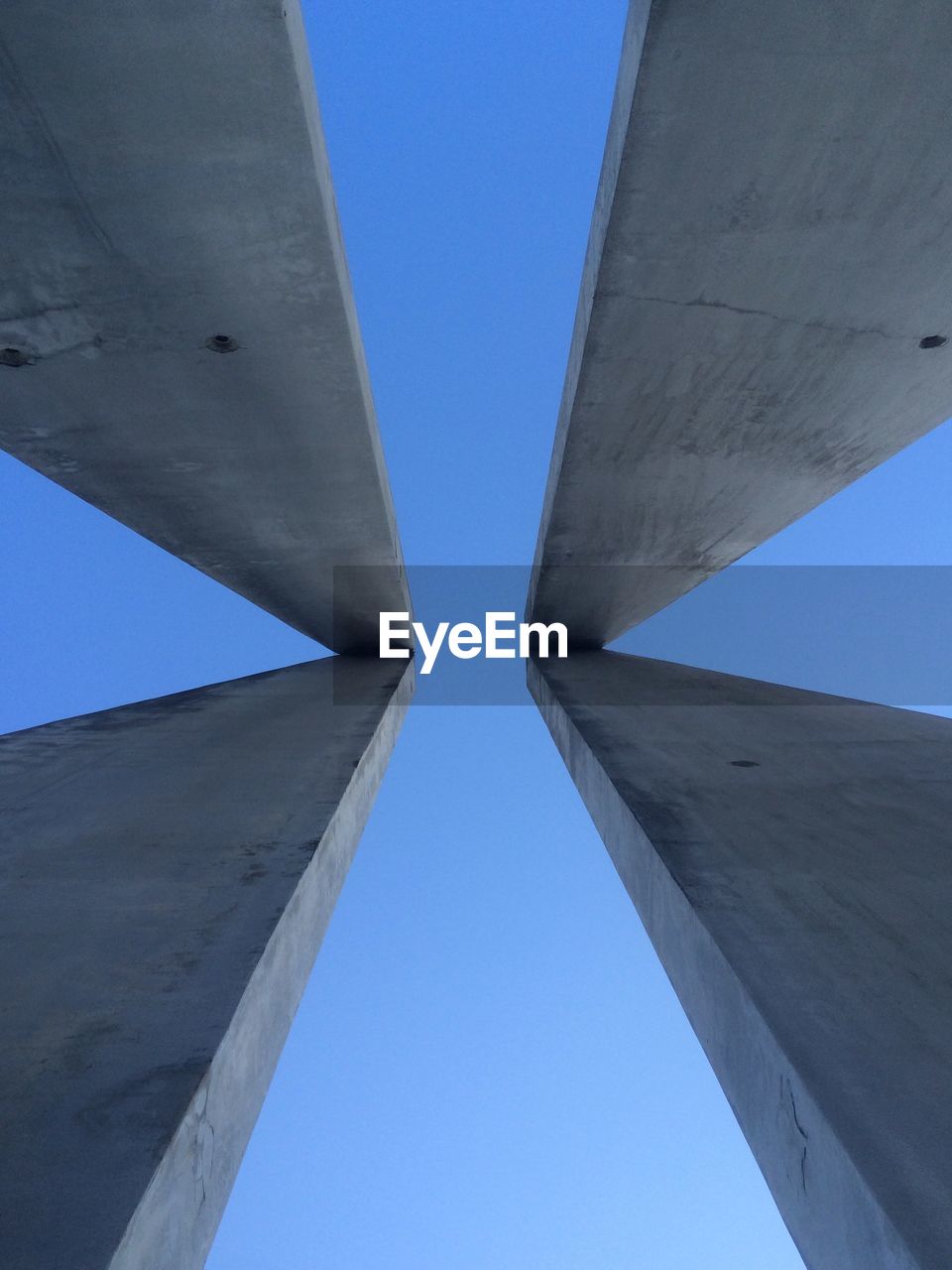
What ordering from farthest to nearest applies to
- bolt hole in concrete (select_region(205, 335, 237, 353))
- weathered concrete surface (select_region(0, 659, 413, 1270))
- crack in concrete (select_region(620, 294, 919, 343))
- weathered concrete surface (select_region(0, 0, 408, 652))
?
1. bolt hole in concrete (select_region(205, 335, 237, 353))
2. crack in concrete (select_region(620, 294, 919, 343))
3. weathered concrete surface (select_region(0, 0, 408, 652))
4. weathered concrete surface (select_region(0, 659, 413, 1270))

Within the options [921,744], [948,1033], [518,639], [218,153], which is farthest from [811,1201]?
[518,639]

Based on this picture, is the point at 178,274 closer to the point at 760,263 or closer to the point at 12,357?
the point at 12,357

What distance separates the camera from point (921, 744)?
18.0 ft

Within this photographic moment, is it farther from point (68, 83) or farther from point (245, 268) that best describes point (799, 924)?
point (68, 83)

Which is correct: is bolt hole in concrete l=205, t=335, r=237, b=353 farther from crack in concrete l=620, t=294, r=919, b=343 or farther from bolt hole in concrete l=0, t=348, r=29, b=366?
crack in concrete l=620, t=294, r=919, b=343

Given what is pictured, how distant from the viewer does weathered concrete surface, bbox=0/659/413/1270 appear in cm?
214

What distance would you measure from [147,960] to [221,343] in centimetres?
330

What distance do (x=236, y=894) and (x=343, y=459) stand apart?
3465 mm

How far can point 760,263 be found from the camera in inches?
169

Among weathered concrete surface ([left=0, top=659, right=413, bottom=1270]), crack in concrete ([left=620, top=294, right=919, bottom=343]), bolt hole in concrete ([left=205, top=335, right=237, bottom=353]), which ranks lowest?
weathered concrete surface ([left=0, top=659, right=413, bottom=1270])

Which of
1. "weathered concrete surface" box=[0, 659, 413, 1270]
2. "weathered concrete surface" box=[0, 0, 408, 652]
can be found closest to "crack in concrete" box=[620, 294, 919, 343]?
"weathered concrete surface" box=[0, 0, 408, 652]

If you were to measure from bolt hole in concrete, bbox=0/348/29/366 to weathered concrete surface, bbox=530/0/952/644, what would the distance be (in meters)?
3.17

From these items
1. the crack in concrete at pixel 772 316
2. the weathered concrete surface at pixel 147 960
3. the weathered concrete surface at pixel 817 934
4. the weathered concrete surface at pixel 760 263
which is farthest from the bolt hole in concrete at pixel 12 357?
the weathered concrete surface at pixel 817 934

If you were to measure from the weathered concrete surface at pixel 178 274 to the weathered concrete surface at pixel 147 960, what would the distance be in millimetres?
1987
